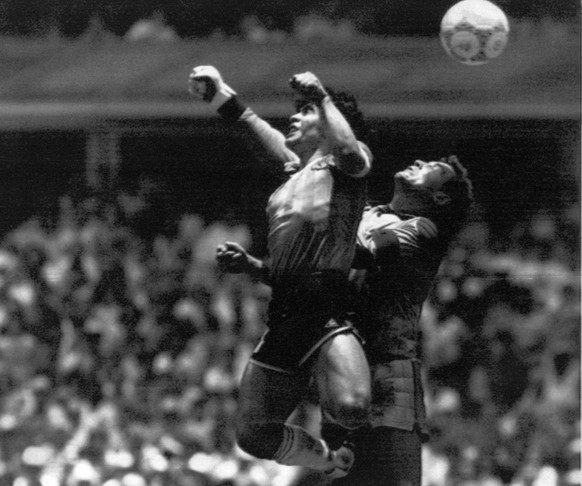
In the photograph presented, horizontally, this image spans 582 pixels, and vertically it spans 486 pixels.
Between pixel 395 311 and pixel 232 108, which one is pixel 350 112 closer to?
pixel 232 108

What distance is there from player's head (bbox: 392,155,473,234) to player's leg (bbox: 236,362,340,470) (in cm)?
85

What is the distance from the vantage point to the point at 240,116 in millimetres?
4984


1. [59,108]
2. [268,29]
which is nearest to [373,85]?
[268,29]

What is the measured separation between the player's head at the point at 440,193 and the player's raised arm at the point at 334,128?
20.4 inches

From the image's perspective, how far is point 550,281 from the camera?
7441mm

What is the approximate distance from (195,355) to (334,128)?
3090 millimetres

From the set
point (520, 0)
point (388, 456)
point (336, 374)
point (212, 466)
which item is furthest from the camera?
point (520, 0)

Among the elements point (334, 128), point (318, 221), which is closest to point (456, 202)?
point (318, 221)

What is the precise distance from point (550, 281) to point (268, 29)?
232 cm

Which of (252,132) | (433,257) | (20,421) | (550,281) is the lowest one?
(20,421)

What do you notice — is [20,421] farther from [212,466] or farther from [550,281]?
[550,281]

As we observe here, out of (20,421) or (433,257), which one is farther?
(20,421)

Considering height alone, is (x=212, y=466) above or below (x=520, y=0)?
below

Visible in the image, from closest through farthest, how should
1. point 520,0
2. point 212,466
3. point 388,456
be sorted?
point 388,456, point 212,466, point 520,0
